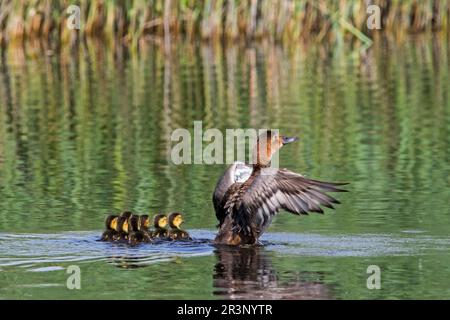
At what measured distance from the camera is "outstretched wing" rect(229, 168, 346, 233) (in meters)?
9.16

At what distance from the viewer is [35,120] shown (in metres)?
16.9

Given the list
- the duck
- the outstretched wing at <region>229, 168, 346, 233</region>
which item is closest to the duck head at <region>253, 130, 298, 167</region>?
the duck

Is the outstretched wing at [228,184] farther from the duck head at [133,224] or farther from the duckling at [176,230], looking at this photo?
the duck head at [133,224]

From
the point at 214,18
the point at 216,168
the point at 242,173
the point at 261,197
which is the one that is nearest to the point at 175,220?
the point at 242,173

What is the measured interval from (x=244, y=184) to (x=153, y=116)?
771cm

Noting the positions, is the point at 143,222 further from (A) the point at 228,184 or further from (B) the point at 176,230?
(A) the point at 228,184

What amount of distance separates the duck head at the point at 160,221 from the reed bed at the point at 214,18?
1434 centimetres

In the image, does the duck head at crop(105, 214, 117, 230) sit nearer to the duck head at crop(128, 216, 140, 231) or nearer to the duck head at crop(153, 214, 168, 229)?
the duck head at crop(128, 216, 140, 231)

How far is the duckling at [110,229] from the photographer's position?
9.58 m

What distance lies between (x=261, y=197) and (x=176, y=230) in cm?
75

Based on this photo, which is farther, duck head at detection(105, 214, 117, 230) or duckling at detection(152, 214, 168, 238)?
duckling at detection(152, 214, 168, 238)

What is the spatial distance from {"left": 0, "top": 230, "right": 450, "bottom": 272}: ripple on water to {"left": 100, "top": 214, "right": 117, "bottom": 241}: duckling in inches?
2.7

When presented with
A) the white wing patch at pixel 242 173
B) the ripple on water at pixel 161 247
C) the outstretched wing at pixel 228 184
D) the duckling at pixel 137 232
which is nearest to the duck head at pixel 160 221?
the duckling at pixel 137 232

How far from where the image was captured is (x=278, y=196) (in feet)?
30.3
